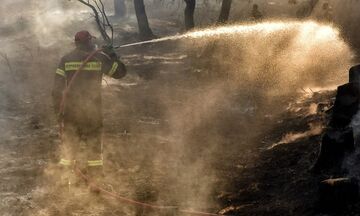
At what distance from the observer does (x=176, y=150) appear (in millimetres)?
8164

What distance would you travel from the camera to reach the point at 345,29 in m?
16.3

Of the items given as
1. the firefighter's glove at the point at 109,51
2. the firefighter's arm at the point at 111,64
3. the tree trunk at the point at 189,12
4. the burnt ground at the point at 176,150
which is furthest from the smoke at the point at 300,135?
the tree trunk at the point at 189,12

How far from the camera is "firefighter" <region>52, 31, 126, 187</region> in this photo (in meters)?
6.33

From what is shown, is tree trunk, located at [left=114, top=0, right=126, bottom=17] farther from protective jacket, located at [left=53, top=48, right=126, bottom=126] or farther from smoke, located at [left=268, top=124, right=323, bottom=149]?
protective jacket, located at [left=53, top=48, right=126, bottom=126]

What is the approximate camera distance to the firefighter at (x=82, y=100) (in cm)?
633

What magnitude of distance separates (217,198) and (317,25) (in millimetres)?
13487

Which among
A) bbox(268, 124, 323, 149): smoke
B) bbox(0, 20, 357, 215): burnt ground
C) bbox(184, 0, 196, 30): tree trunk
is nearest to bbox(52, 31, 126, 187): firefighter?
bbox(0, 20, 357, 215): burnt ground

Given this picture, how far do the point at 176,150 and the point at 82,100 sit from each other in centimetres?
240

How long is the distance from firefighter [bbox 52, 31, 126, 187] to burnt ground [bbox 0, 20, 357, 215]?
433mm

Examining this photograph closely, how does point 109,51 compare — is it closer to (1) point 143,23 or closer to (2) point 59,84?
(2) point 59,84

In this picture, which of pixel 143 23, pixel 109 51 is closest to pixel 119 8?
pixel 143 23

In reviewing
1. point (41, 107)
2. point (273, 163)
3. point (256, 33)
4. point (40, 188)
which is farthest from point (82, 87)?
point (256, 33)

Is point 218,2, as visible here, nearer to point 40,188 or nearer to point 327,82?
point 327,82

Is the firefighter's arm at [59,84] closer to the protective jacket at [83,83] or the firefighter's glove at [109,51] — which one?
the protective jacket at [83,83]
